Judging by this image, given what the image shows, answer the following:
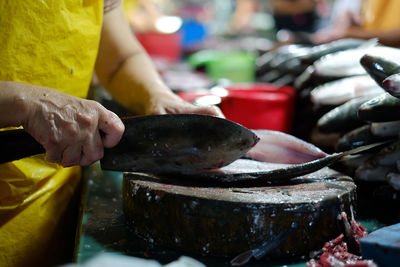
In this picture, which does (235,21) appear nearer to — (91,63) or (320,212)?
(91,63)

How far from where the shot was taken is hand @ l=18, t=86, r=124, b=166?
4.84ft

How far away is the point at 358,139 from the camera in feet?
6.81

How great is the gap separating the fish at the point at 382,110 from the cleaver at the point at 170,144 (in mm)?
522

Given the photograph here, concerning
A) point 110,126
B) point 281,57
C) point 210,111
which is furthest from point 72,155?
point 281,57

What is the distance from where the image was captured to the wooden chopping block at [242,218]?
58.7 inches

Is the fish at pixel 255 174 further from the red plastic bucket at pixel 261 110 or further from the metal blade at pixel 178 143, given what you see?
the red plastic bucket at pixel 261 110

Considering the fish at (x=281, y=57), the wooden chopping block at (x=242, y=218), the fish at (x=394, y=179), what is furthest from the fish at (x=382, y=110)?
the fish at (x=281, y=57)

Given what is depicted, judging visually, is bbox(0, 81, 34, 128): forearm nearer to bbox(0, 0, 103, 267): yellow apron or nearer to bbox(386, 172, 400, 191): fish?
bbox(0, 0, 103, 267): yellow apron

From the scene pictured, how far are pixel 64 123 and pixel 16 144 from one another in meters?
0.27

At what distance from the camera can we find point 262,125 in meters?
2.96

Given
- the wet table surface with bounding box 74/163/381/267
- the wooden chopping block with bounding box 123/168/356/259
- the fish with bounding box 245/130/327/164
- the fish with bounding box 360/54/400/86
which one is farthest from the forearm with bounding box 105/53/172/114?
the fish with bounding box 360/54/400/86

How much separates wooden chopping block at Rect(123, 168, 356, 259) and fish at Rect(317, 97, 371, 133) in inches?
25.7

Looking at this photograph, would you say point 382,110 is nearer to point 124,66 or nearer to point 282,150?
point 282,150

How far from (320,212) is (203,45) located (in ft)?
22.0
